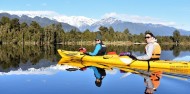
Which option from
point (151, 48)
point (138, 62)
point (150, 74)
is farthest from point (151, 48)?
point (138, 62)

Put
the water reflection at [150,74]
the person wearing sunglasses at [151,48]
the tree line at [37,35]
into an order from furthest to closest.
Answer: the tree line at [37,35] < the person wearing sunglasses at [151,48] < the water reflection at [150,74]

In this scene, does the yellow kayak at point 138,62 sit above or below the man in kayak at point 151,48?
below

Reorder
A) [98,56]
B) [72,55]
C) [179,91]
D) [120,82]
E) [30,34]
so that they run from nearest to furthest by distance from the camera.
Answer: [179,91]
[120,82]
[98,56]
[72,55]
[30,34]

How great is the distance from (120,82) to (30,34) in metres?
126

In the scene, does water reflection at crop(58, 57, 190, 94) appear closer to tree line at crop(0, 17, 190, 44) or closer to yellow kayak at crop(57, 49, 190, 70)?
yellow kayak at crop(57, 49, 190, 70)

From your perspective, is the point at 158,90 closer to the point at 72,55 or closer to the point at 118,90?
the point at 118,90

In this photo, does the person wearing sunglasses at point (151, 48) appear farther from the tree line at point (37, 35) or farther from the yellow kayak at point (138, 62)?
the tree line at point (37, 35)

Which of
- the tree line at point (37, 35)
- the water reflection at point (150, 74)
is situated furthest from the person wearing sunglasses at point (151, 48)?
the tree line at point (37, 35)

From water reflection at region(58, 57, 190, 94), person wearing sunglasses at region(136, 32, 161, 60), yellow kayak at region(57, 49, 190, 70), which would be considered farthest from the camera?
yellow kayak at region(57, 49, 190, 70)

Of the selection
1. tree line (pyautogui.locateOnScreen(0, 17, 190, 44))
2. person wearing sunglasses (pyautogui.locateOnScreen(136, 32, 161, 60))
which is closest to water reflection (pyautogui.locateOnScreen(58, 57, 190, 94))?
person wearing sunglasses (pyautogui.locateOnScreen(136, 32, 161, 60))

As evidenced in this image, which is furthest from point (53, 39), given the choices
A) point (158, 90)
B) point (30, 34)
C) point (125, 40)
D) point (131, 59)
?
point (158, 90)

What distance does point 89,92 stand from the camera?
16000 mm

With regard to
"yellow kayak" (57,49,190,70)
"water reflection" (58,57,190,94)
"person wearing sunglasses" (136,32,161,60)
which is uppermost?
"person wearing sunglasses" (136,32,161,60)

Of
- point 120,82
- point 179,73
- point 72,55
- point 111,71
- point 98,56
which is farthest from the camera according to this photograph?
point 72,55
